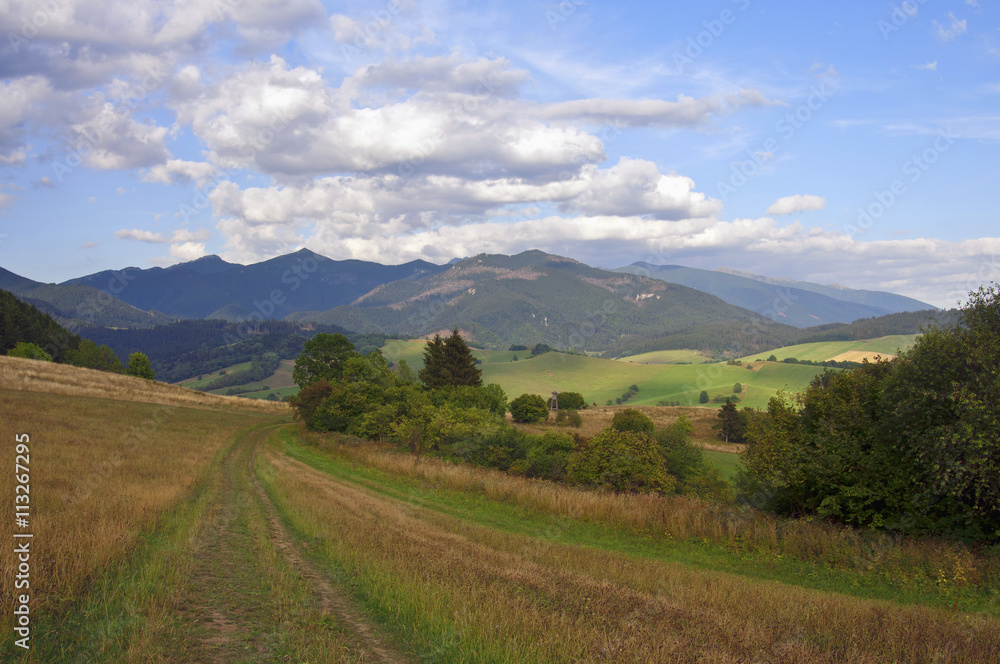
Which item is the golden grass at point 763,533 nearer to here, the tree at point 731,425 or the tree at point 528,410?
the tree at point 528,410

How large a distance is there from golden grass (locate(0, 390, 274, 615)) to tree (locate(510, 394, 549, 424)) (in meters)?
45.3

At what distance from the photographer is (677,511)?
54.4 feet

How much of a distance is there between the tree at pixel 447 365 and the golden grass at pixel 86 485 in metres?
35.3

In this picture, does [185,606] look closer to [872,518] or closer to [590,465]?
[872,518]

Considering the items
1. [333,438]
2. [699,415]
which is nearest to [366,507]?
[333,438]

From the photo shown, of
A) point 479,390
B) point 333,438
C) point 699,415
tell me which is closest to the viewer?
point 333,438

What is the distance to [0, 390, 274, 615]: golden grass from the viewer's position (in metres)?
7.33

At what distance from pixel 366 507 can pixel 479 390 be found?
37347 millimetres

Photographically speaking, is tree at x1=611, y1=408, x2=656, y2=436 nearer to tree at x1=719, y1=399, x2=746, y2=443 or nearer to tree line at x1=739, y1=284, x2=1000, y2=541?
tree line at x1=739, y1=284, x2=1000, y2=541

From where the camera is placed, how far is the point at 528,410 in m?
74.2

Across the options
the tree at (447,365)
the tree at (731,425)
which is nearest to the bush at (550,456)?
the tree at (447,365)

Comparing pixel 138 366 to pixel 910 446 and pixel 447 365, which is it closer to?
pixel 447 365

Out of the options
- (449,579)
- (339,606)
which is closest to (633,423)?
(449,579)

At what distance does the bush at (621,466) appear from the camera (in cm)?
2367
